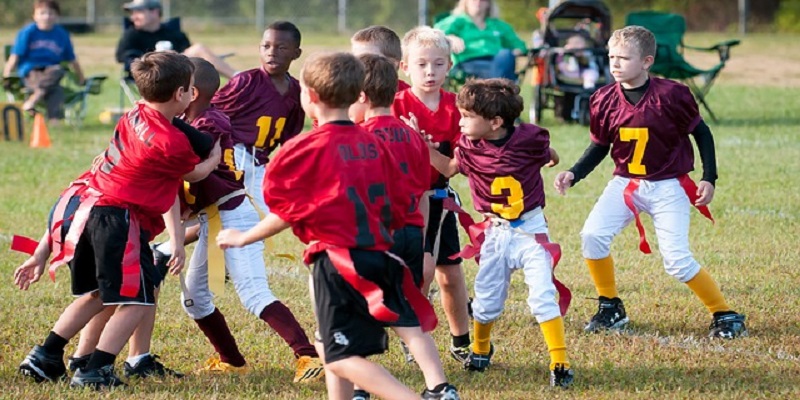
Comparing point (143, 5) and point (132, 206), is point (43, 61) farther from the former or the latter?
point (132, 206)

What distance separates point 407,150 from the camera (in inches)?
169

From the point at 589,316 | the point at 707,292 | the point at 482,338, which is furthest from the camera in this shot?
the point at 589,316

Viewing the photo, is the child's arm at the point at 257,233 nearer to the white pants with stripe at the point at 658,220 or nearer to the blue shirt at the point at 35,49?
the white pants with stripe at the point at 658,220

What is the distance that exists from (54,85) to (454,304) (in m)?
10.6

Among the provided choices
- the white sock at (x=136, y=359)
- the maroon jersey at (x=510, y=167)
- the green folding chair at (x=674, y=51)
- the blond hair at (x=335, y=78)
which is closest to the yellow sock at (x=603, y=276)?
the maroon jersey at (x=510, y=167)

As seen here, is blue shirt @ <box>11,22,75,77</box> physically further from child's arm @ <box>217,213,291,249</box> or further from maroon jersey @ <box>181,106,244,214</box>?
child's arm @ <box>217,213,291,249</box>

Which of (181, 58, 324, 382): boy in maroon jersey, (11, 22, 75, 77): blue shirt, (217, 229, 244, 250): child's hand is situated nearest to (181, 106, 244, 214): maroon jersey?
(181, 58, 324, 382): boy in maroon jersey

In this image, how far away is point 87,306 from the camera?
16.5ft

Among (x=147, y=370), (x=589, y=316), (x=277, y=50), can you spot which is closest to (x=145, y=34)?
(x=277, y=50)

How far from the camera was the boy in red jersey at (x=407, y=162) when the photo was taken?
4262 mm

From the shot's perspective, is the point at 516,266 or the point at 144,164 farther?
the point at 516,266

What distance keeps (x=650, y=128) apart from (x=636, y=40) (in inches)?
17.1

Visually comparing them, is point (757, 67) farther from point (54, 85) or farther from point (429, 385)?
point (429, 385)

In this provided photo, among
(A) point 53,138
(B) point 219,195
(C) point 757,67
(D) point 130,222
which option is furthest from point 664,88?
(C) point 757,67
